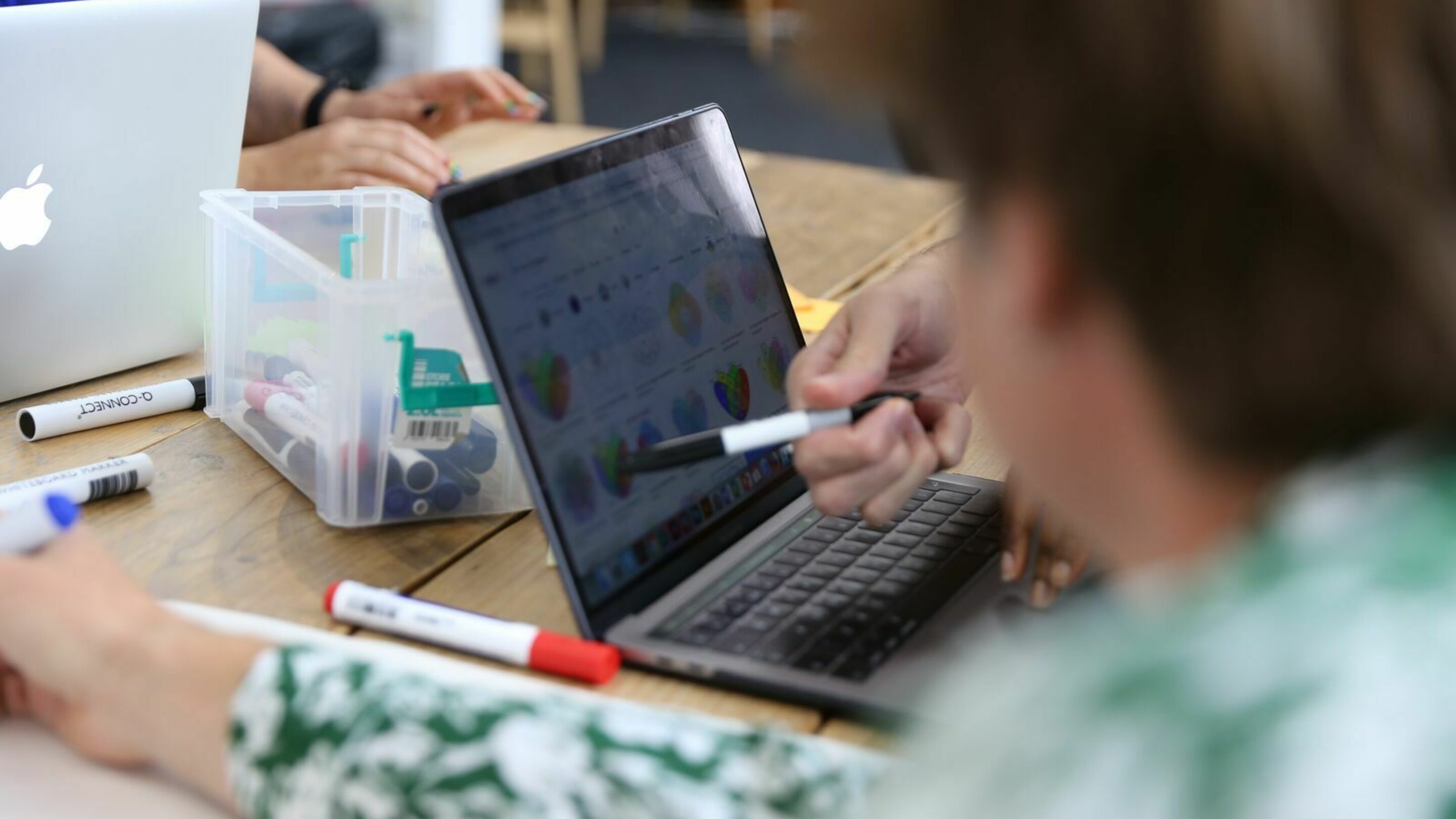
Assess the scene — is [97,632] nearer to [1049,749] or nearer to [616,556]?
[616,556]

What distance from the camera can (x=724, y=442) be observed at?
28.5 inches

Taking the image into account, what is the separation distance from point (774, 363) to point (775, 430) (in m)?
0.17

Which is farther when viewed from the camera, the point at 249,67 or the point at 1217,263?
the point at 249,67

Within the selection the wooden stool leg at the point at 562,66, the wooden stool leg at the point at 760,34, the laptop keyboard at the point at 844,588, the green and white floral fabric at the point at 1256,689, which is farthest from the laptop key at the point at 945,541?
the wooden stool leg at the point at 760,34

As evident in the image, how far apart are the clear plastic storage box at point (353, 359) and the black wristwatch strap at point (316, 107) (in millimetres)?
752

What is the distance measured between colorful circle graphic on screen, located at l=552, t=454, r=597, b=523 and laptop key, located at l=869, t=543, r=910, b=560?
6.8 inches

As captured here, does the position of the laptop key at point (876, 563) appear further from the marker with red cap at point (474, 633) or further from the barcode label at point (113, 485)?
the barcode label at point (113, 485)

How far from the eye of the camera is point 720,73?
226 inches

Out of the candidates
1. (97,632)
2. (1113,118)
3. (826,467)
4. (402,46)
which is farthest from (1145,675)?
(402,46)

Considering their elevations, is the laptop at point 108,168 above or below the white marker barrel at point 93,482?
above

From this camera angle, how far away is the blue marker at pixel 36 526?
682mm

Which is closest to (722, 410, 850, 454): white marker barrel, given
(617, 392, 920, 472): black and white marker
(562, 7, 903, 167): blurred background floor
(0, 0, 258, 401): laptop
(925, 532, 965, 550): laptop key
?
(617, 392, 920, 472): black and white marker

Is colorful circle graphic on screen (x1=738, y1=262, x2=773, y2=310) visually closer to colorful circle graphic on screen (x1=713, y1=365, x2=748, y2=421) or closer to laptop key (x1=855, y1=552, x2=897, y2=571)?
colorful circle graphic on screen (x1=713, y1=365, x2=748, y2=421)

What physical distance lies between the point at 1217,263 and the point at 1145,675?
117 mm
